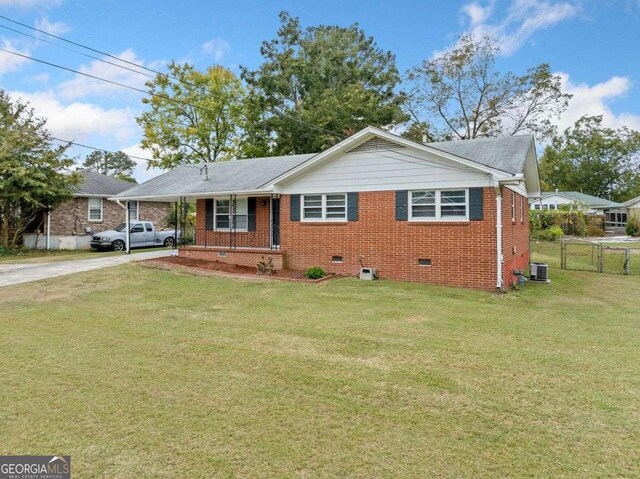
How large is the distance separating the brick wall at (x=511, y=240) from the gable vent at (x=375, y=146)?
346cm

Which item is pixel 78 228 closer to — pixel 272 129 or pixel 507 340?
pixel 272 129

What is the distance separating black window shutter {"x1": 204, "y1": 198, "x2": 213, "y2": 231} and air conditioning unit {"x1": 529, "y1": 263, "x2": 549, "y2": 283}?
1217 centimetres

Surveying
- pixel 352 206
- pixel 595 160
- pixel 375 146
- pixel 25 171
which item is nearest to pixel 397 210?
→ pixel 352 206

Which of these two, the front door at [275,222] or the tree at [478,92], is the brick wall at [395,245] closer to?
the front door at [275,222]

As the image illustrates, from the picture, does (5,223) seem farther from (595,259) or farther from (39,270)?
(595,259)

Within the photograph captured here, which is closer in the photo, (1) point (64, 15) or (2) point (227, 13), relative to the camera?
(1) point (64, 15)

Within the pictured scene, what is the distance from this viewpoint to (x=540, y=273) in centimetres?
1296

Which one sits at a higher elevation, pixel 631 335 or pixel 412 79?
pixel 412 79

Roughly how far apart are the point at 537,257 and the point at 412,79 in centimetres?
1920

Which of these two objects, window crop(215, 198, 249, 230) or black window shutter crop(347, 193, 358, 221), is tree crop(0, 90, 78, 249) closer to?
window crop(215, 198, 249, 230)

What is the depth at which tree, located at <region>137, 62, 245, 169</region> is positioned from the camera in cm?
3194

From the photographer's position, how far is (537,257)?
20.5 metres

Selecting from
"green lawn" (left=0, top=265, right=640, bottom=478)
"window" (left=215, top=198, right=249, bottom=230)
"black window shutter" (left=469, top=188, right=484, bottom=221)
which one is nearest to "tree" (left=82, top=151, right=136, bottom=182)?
"window" (left=215, top=198, right=249, bottom=230)

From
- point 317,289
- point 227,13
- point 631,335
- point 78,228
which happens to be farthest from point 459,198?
point 78,228
